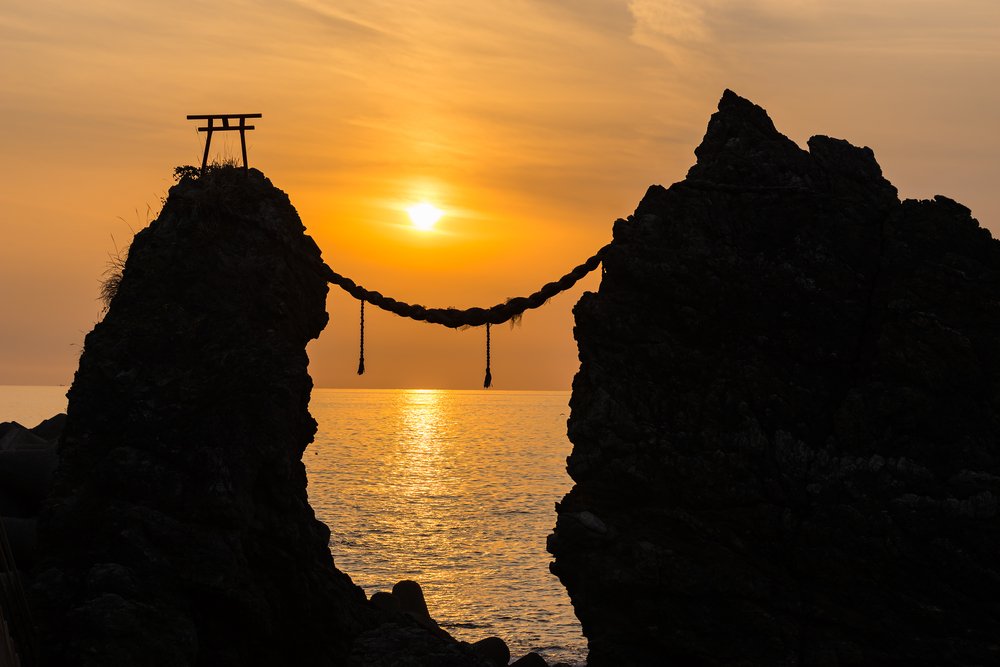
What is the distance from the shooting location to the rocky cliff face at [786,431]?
65.3 feet

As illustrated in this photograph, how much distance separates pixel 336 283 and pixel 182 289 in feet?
12.1

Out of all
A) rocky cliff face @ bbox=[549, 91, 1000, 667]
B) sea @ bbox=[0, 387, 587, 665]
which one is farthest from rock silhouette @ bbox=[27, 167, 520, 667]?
sea @ bbox=[0, 387, 587, 665]

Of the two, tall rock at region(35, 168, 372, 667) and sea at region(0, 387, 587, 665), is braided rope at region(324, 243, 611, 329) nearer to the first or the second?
tall rock at region(35, 168, 372, 667)

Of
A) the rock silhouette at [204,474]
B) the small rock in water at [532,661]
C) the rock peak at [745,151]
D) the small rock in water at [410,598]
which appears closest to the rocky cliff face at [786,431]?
the rock peak at [745,151]

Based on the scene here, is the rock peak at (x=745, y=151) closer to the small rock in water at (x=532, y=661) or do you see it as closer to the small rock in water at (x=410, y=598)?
the small rock in water at (x=532, y=661)

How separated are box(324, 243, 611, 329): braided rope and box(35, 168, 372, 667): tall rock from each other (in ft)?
6.11

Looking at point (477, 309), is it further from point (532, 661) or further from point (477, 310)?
point (532, 661)

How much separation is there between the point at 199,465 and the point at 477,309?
25.2 ft

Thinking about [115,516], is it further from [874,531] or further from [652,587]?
[874,531]

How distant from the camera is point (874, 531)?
65.5 feet

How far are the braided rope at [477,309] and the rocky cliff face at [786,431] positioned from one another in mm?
1600

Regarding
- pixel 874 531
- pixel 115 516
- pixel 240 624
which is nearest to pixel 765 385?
pixel 874 531

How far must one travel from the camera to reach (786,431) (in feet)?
68.8

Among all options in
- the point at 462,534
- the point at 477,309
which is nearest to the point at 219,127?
the point at 477,309
